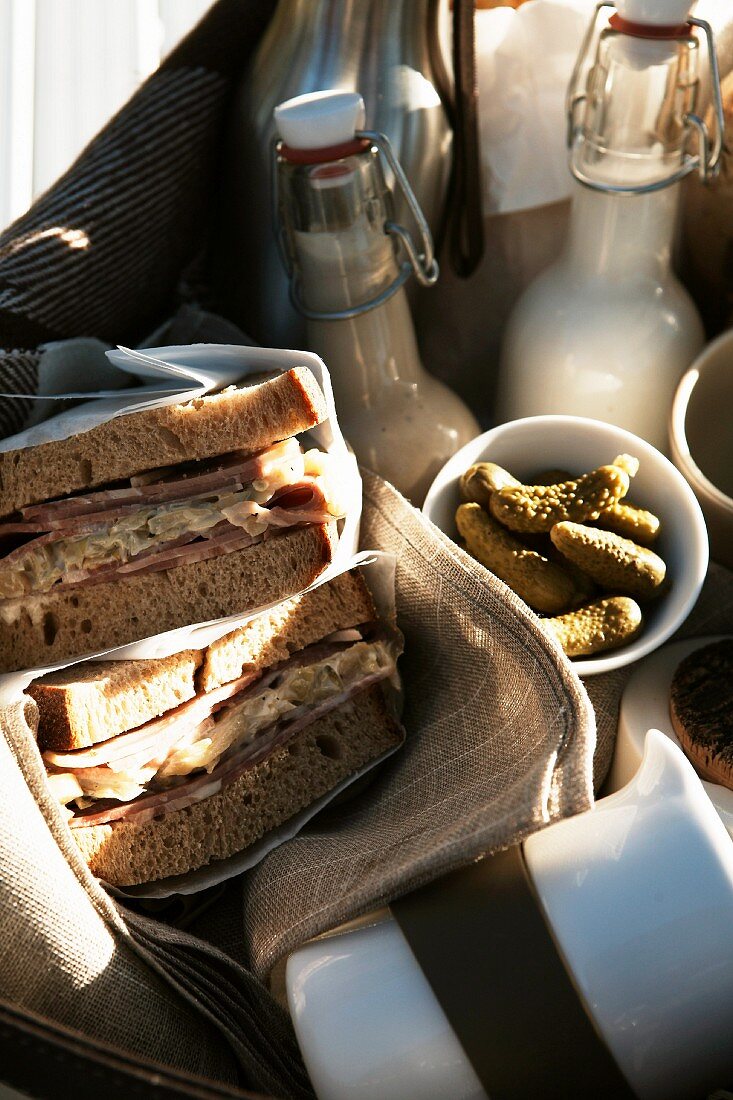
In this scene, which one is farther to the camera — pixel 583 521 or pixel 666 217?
pixel 666 217

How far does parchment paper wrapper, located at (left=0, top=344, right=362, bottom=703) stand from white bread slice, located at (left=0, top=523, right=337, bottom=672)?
0.04 ft

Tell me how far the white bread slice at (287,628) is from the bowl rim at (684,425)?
0.84 feet

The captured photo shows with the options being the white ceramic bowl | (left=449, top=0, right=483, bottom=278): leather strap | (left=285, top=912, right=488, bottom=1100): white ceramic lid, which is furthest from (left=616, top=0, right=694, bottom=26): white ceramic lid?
(left=285, top=912, right=488, bottom=1100): white ceramic lid

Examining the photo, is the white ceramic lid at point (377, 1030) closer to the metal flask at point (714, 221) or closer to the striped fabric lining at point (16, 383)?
the striped fabric lining at point (16, 383)

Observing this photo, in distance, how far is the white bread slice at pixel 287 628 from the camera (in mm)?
578

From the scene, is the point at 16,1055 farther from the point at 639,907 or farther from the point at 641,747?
the point at 641,747

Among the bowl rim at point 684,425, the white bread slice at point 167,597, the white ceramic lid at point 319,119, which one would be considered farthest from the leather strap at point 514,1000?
the white ceramic lid at point 319,119

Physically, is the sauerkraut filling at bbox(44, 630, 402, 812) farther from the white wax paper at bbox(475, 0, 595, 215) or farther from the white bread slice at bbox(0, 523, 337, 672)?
the white wax paper at bbox(475, 0, 595, 215)

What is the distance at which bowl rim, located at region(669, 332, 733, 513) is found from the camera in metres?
0.67

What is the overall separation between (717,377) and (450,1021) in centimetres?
54

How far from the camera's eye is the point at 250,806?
58 centimetres

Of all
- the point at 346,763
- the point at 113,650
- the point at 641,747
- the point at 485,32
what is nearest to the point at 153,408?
the point at 113,650

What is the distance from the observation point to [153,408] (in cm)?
57

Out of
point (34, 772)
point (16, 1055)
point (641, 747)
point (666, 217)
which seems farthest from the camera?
point (666, 217)
